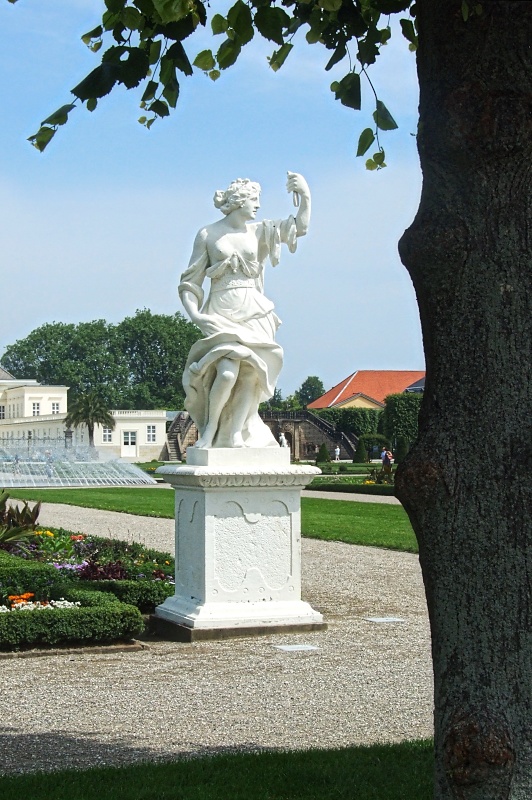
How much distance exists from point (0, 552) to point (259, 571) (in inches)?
163

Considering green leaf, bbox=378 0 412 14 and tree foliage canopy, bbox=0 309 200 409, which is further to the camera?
tree foliage canopy, bbox=0 309 200 409

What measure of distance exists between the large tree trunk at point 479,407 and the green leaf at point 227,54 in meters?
1.14

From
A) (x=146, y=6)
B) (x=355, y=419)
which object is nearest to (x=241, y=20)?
(x=146, y=6)

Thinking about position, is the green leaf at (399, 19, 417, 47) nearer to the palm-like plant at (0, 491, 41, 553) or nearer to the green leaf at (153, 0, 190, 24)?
the green leaf at (153, 0, 190, 24)

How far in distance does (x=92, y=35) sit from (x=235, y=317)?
148 inches

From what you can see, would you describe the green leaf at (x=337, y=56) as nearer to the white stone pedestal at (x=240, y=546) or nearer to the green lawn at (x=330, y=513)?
the white stone pedestal at (x=240, y=546)

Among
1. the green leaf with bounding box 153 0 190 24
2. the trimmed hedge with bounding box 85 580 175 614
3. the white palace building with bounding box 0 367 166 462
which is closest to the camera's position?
the green leaf with bounding box 153 0 190 24

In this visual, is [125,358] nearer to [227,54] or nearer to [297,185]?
[297,185]

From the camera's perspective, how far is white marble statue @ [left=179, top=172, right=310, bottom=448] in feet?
25.6

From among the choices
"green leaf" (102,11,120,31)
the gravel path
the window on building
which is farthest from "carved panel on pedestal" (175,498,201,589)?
the window on building

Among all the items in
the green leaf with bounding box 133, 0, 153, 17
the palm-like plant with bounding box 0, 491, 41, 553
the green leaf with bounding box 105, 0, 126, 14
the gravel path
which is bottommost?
the gravel path

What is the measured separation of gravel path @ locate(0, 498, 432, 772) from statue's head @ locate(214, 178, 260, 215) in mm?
3181

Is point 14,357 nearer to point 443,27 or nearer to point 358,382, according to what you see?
point 358,382

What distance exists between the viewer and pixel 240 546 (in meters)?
7.64
